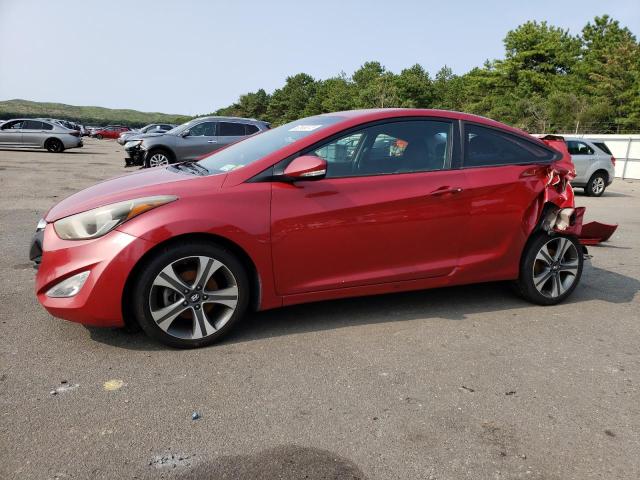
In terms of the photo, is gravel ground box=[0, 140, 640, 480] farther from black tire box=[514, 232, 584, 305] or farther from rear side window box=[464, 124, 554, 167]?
rear side window box=[464, 124, 554, 167]

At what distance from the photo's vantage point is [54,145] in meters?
26.4

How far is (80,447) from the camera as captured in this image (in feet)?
8.00

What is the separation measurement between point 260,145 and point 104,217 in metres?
1.35

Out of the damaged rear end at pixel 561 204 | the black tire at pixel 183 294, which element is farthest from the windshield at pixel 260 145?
the damaged rear end at pixel 561 204

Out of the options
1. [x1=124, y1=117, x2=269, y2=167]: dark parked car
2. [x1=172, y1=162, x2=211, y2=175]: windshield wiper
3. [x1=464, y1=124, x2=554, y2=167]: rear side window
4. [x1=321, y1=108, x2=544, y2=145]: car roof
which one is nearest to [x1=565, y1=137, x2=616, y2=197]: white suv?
[x1=124, y1=117, x2=269, y2=167]: dark parked car

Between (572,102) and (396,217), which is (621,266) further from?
(572,102)

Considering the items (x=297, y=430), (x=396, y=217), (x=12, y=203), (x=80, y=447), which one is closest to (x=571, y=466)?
(x=297, y=430)

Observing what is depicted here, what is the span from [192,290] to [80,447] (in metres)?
1.21

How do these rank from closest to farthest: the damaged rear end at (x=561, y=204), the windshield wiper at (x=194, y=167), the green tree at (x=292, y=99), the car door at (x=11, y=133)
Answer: the windshield wiper at (x=194, y=167), the damaged rear end at (x=561, y=204), the car door at (x=11, y=133), the green tree at (x=292, y=99)

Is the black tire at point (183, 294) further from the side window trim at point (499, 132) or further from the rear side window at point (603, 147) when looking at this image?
the rear side window at point (603, 147)

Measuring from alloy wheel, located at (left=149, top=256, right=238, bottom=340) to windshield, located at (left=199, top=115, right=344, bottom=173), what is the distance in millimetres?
753

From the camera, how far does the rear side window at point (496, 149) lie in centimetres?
430

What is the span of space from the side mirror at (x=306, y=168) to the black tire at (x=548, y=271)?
6.64 ft

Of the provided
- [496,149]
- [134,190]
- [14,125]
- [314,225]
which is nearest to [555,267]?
[496,149]
